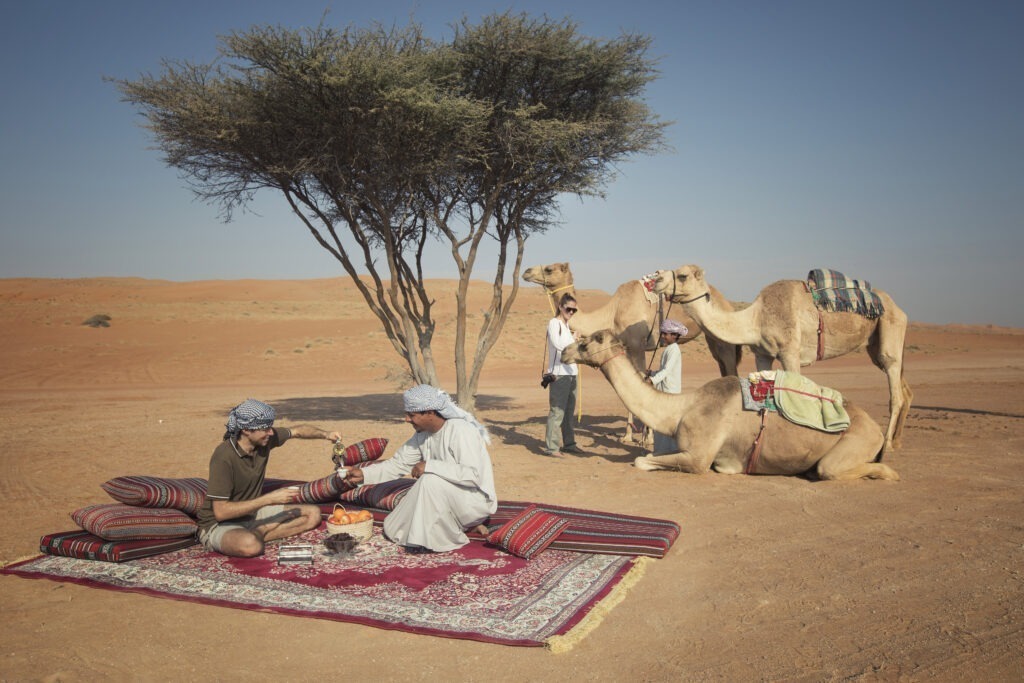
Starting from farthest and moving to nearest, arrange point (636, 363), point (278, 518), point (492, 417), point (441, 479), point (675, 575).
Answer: point (492, 417) < point (636, 363) < point (278, 518) < point (441, 479) < point (675, 575)

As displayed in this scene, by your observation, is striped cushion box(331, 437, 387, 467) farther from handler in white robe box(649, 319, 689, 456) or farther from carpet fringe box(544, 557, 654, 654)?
handler in white robe box(649, 319, 689, 456)

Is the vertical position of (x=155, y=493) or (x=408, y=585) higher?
(x=155, y=493)

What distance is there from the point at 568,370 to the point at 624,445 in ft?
6.82

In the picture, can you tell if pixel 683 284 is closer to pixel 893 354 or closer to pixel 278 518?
pixel 893 354

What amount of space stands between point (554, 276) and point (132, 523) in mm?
7693

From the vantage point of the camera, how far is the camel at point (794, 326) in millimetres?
9875

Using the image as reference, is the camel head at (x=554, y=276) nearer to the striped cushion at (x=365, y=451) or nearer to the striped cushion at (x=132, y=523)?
the striped cushion at (x=365, y=451)

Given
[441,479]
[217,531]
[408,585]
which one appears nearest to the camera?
[408,585]

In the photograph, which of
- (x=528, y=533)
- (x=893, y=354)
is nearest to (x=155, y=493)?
(x=528, y=533)

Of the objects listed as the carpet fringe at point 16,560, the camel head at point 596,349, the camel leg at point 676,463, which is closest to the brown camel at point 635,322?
the camel head at point 596,349

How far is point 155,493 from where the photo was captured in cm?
611

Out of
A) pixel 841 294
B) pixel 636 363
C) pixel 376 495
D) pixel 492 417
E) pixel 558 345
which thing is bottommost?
pixel 492 417

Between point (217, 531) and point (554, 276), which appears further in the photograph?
point (554, 276)

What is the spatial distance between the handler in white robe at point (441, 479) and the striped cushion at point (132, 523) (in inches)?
53.5
